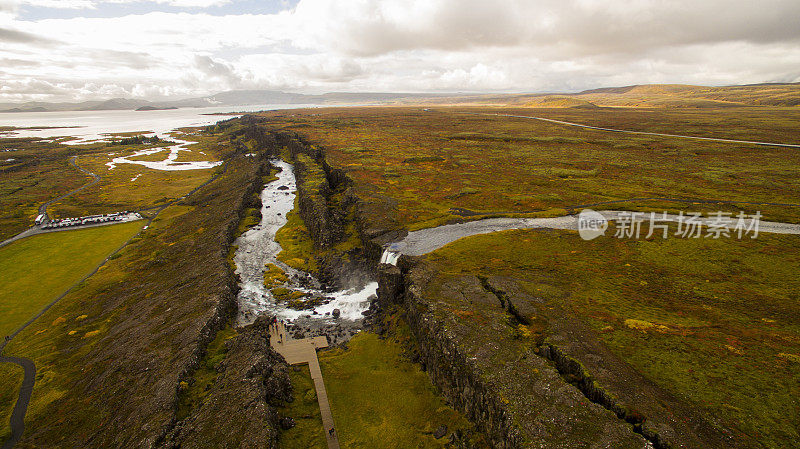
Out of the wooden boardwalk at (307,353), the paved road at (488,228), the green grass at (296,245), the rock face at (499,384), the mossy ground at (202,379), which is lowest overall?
the wooden boardwalk at (307,353)

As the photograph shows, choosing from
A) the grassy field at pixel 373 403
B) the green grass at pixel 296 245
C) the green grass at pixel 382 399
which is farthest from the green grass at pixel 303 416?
the green grass at pixel 296 245

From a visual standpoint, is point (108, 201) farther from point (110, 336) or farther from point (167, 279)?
point (110, 336)

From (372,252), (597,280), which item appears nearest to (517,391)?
(597,280)

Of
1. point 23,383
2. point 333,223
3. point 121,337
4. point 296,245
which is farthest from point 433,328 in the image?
point 23,383

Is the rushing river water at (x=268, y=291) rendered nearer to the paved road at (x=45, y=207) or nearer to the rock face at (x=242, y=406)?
the rock face at (x=242, y=406)

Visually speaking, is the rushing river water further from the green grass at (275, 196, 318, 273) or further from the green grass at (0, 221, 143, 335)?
the green grass at (0, 221, 143, 335)
